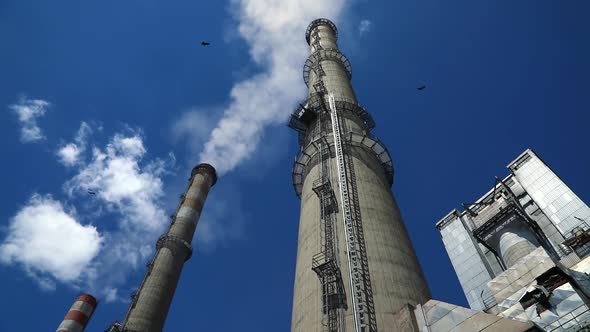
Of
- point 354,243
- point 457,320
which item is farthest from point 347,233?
point 457,320

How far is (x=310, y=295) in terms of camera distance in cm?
1875

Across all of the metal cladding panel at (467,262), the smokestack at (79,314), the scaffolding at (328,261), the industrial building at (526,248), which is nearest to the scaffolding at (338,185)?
the scaffolding at (328,261)

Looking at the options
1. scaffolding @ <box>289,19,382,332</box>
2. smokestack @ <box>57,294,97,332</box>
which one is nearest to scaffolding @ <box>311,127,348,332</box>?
scaffolding @ <box>289,19,382,332</box>

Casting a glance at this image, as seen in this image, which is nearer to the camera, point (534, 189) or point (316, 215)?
point (316, 215)

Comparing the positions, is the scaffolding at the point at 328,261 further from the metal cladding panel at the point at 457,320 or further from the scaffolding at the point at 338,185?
the metal cladding panel at the point at 457,320

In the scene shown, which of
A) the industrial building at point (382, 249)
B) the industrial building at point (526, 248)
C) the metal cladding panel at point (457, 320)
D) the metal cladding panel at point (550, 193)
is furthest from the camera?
the metal cladding panel at point (550, 193)

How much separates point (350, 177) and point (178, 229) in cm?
3040

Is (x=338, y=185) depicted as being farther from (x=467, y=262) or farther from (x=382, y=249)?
(x=467, y=262)

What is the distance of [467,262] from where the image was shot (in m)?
36.3

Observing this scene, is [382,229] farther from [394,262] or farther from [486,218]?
[486,218]

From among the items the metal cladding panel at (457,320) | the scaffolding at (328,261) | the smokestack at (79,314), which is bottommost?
the metal cladding panel at (457,320)

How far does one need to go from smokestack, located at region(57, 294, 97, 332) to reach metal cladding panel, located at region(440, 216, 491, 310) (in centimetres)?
3670

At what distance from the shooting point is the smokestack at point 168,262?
40081mm

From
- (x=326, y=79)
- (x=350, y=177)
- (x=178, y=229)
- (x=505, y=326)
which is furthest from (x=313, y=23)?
(x=505, y=326)
